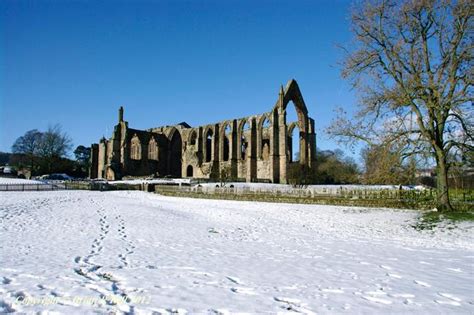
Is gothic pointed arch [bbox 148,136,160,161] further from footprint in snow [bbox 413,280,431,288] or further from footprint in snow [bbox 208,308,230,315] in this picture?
footprint in snow [bbox 208,308,230,315]

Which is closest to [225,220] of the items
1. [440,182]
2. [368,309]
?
[440,182]

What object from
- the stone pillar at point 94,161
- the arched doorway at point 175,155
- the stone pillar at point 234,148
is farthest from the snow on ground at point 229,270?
the stone pillar at point 94,161

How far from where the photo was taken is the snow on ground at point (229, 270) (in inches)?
150

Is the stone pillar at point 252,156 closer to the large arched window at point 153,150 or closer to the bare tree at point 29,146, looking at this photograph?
the large arched window at point 153,150

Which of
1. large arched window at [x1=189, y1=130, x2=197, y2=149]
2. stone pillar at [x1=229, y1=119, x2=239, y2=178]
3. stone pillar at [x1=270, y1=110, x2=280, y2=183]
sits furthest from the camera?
large arched window at [x1=189, y1=130, x2=197, y2=149]

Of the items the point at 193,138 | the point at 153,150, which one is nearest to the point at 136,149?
the point at 153,150

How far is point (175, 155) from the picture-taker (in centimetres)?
6338

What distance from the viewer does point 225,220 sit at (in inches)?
537

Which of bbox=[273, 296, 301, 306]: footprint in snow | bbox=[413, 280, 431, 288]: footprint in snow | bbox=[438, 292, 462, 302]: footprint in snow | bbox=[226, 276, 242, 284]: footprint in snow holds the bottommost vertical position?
bbox=[413, 280, 431, 288]: footprint in snow

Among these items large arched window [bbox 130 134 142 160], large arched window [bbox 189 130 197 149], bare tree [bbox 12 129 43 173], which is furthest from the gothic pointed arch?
bare tree [bbox 12 129 43 173]

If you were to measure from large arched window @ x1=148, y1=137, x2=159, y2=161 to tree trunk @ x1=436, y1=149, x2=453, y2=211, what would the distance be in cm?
5277

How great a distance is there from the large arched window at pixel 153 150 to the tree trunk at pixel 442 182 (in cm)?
5277

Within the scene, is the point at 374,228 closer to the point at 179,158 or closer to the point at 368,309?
the point at 368,309

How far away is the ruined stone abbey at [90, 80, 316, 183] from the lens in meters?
42.8
